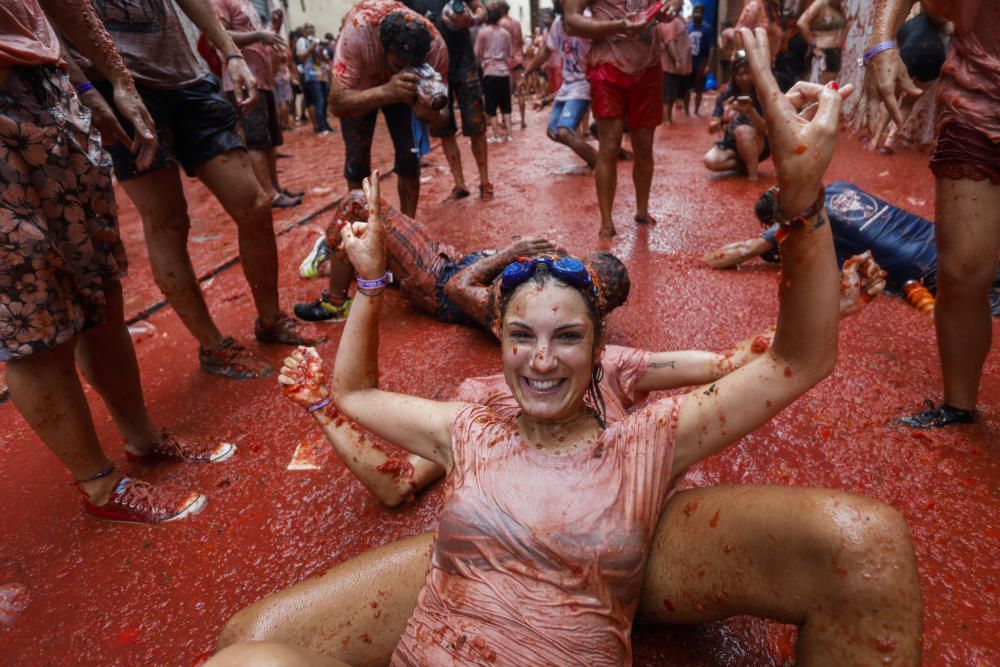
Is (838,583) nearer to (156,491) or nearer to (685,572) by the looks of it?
(685,572)

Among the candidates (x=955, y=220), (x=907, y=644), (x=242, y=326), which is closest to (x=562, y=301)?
(x=907, y=644)

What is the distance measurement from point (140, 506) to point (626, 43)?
12.5 ft

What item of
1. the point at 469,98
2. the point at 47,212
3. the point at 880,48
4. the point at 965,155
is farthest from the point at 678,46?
the point at 47,212

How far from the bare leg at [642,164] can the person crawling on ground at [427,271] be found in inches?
57.1

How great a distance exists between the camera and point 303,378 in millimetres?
1857

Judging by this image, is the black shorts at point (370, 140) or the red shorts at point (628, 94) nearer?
the red shorts at point (628, 94)

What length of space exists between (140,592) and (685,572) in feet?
5.46

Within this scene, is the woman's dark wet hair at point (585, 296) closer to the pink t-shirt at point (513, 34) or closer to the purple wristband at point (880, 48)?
the purple wristband at point (880, 48)

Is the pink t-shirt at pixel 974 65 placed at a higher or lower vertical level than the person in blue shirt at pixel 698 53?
higher

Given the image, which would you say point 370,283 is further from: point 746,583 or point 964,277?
point 964,277

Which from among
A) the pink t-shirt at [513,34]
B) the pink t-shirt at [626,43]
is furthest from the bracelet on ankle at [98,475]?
the pink t-shirt at [513,34]

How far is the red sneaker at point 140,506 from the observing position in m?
2.11

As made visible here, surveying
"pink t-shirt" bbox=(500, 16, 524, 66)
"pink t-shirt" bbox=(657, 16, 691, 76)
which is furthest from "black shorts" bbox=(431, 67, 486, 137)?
"pink t-shirt" bbox=(657, 16, 691, 76)

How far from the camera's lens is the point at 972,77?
1953mm
